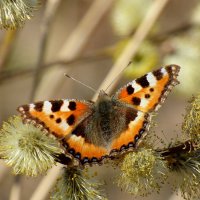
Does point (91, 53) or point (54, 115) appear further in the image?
point (91, 53)

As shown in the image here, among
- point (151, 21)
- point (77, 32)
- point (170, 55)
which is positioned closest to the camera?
point (151, 21)

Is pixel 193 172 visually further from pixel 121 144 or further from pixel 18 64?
pixel 18 64

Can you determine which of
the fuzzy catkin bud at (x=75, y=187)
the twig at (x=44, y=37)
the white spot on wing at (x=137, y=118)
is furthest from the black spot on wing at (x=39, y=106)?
the twig at (x=44, y=37)

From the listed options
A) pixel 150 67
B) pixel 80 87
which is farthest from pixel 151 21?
pixel 80 87

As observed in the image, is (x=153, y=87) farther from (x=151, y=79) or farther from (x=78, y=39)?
(x=78, y=39)

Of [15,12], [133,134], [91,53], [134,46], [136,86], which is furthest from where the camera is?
[91,53]

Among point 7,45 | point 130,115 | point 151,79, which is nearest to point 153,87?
point 151,79

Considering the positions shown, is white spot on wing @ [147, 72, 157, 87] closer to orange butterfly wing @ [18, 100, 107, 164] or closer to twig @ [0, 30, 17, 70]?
orange butterfly wing @ [18, 100, 107, 164]
